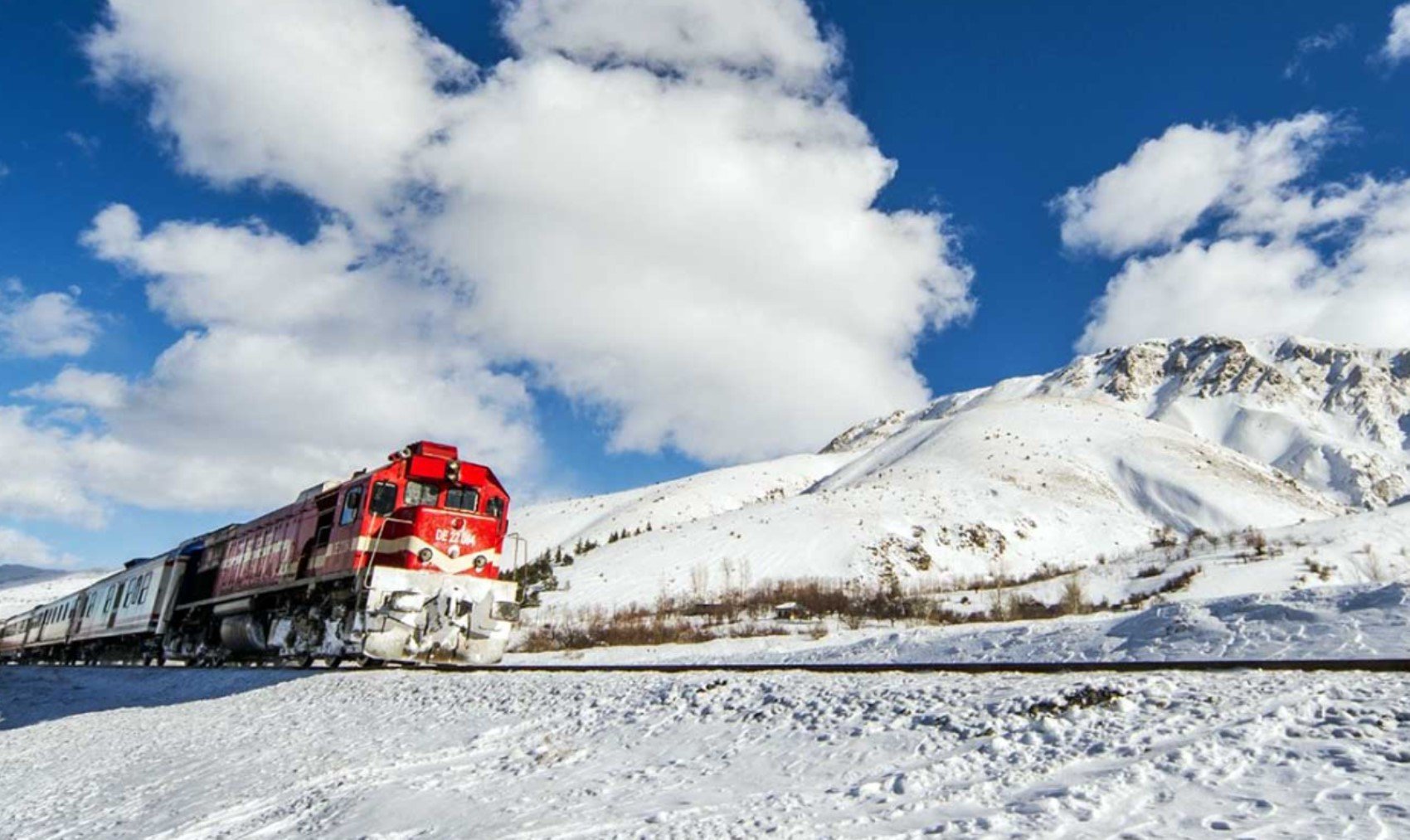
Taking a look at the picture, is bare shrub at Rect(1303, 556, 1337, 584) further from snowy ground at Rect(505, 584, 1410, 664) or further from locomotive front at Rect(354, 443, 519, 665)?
locomotive front at Rect(354, 443, 519, 665)

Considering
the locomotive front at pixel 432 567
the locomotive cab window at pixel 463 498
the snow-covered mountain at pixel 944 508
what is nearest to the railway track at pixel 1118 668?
the locomotive front at pixel 432 567

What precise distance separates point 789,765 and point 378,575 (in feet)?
37.6

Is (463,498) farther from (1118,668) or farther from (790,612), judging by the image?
(790,612)

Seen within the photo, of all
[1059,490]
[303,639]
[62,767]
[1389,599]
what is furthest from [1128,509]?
[62,767]

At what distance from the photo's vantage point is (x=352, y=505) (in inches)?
672

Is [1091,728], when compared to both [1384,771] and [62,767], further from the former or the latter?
[62,767]

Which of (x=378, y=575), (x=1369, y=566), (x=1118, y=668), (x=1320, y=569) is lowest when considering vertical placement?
(x=1118, y=668)

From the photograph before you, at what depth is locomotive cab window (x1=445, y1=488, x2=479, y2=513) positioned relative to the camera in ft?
58.6

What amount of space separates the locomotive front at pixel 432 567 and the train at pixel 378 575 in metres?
0.02

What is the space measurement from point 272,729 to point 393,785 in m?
5.18

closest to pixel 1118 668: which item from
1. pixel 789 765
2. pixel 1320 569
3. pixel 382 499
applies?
pixel 789 765

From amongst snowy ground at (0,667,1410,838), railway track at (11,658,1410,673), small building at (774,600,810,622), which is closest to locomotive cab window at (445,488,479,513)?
snowy ground at (0,667,1410,838)

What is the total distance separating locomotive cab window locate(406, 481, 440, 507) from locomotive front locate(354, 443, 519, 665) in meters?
0.02

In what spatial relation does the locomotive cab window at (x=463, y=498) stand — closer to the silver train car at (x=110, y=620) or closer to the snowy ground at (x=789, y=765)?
the snowy ground at (x=789, y=765)
